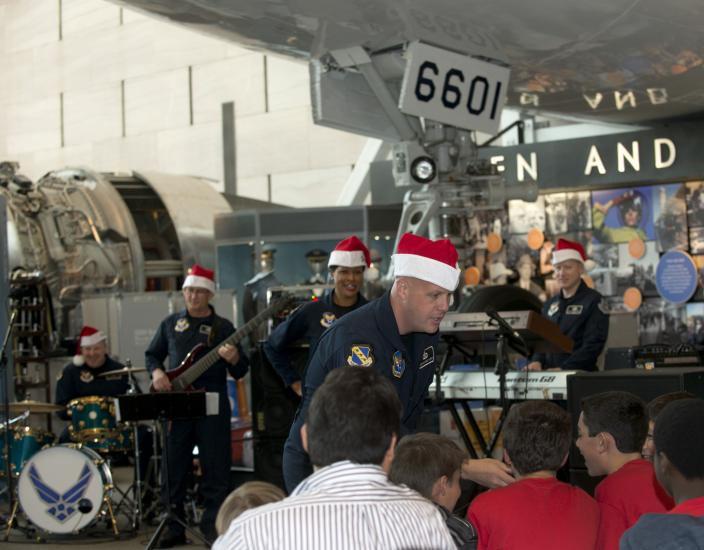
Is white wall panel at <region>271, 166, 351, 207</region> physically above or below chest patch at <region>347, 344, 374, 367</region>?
above

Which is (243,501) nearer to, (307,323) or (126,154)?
(307,323)

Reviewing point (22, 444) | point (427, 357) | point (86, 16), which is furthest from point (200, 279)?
point (86, 16)

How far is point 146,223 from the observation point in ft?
54.8

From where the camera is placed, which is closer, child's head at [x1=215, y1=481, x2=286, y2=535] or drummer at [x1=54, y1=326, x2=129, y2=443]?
child's head at [x1=215, y1=481, x2=286, y2=535]

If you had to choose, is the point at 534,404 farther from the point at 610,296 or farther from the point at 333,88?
the point at 610,296

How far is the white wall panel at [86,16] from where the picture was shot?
2259cm

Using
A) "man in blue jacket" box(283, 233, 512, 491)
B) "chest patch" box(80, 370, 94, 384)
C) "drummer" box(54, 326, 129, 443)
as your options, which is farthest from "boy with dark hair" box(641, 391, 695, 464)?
"chest patch" box(80, 370, 94, 384)

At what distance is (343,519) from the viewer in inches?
84.8

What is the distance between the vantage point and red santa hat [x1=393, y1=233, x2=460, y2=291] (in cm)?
411

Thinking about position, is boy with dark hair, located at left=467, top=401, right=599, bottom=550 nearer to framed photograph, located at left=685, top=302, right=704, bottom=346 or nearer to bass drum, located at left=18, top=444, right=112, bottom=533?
bass drum, located at left=18, top=444, right=112, bottom=533

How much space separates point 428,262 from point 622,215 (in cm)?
966

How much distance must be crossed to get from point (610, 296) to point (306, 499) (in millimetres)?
→ 11541

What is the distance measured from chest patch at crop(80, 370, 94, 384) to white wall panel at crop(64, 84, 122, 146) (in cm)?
1389

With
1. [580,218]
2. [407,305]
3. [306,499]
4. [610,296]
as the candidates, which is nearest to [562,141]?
[580,218]
